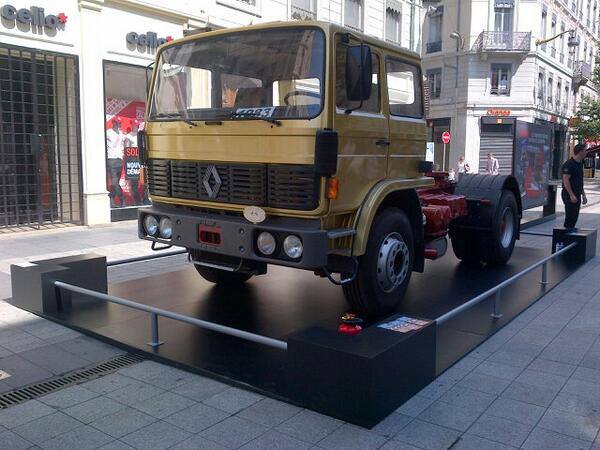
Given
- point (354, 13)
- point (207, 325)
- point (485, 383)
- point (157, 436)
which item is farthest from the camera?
point (354, 13)

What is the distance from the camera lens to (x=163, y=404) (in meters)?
3.97

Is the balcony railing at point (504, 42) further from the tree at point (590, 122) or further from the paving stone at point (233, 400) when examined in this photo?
the paving stone at point (233, 400)

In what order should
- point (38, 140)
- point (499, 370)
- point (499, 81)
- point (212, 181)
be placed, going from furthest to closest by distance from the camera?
1. point (499, 81)
2. point (38, 140)
3. point (212, 181)
4. point (499, 370)

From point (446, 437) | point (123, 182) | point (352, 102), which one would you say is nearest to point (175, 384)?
point (446, 437)

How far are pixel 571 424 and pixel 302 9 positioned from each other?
15.2 metres

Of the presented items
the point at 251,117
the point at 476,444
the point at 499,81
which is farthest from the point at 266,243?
the point at 499,81

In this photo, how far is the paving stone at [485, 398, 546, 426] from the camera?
12.3ft

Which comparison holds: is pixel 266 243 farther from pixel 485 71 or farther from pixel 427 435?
pixel 485 71

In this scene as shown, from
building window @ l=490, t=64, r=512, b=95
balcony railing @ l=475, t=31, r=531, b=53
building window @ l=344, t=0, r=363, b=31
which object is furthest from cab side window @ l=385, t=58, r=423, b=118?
building window @ l=490, t=64, r=512, b=95

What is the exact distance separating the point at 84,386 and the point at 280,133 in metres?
2.37

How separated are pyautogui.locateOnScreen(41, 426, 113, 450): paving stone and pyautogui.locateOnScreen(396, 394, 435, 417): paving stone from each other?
1.82 m

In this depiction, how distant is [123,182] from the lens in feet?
43.9

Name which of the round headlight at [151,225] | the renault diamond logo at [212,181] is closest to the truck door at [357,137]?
the renault diamond logo at [212,181]

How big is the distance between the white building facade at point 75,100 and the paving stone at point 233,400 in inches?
298
